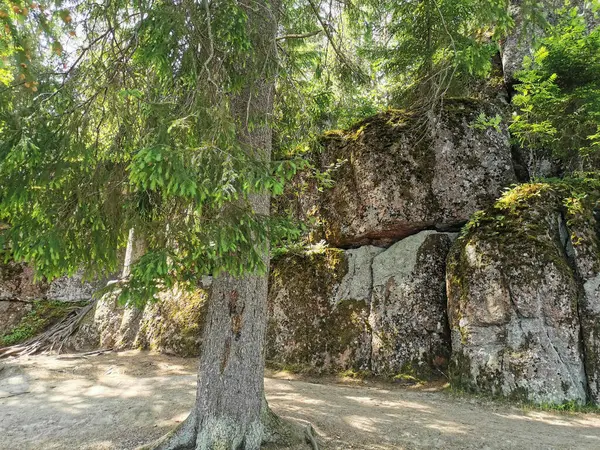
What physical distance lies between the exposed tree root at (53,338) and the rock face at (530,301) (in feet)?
31.5

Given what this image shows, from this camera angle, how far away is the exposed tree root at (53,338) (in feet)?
33.1

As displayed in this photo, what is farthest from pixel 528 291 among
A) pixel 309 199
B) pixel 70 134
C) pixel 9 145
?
pixel 9 145

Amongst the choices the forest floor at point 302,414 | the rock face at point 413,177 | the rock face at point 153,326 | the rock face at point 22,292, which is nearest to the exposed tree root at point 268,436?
the forest floor at point 302,414

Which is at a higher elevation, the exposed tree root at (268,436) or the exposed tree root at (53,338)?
the exposed tree root at (53,338)

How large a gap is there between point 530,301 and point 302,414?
4152 mm

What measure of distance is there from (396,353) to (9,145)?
6817 millimetres

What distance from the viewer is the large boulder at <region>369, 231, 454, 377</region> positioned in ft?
24.6

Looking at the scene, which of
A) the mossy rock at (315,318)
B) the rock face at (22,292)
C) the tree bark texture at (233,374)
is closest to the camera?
the tree bark texture at (233,374)

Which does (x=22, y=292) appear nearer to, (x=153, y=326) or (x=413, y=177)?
(x=153, y=326)

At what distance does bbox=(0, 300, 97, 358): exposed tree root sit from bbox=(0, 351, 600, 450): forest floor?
2478 mm

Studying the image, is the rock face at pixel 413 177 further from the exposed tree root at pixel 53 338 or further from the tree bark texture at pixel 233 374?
the exposed tree root at pixel 53 338

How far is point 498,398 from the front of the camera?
627 centimetres

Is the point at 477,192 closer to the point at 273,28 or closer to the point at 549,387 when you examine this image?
the point at 549,387

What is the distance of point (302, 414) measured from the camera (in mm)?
5426
